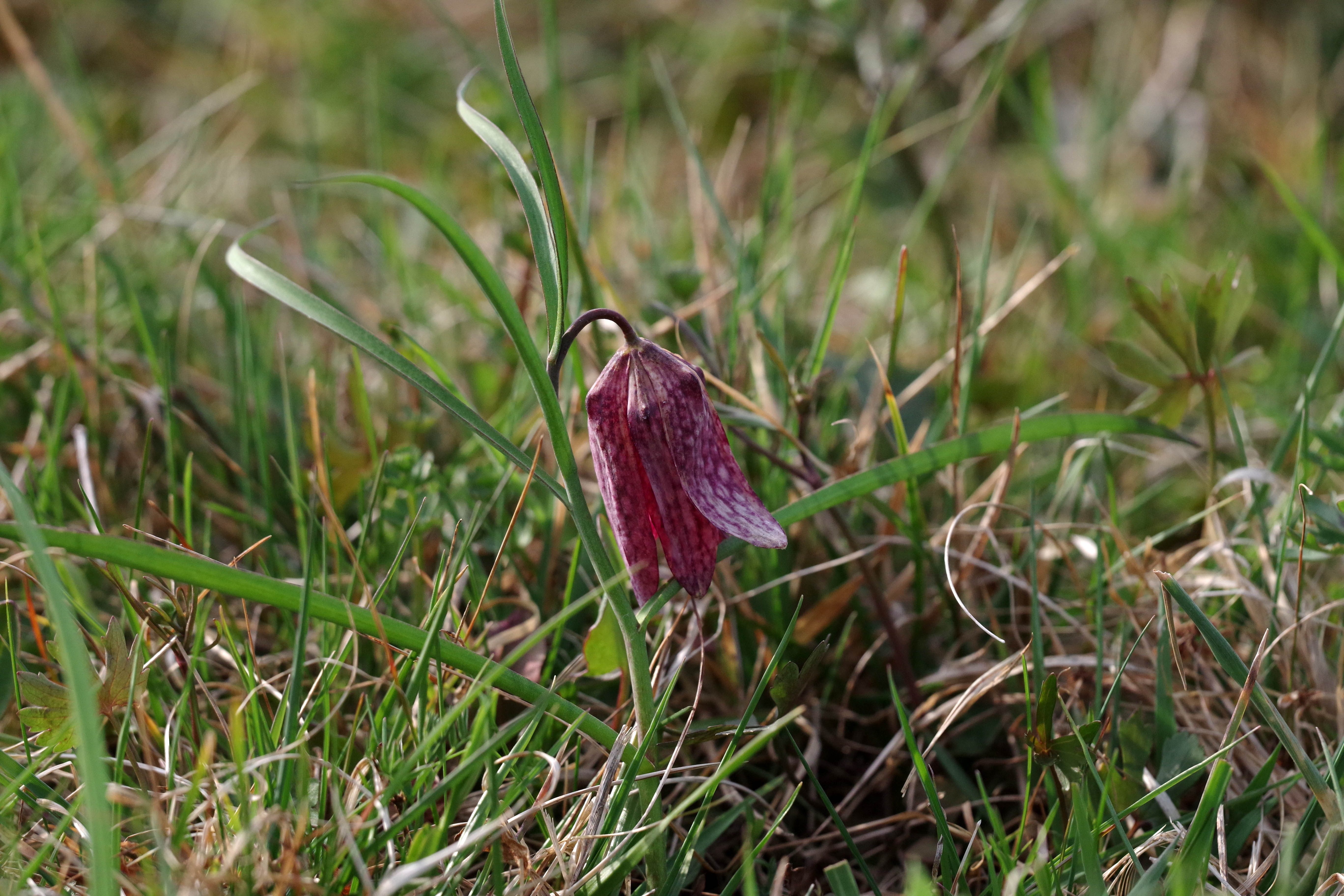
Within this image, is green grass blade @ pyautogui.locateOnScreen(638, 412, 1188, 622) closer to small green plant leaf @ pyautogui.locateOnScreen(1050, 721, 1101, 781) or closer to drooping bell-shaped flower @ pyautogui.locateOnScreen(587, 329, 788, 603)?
drooping bell-shaped flower @ pyautogui.locateOnScreen(587, 329, 788, 603)

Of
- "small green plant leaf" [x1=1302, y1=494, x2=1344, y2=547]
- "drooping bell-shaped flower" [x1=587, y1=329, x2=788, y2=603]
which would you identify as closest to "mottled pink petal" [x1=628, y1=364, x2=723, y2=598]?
"drooping bell-shaped flower" [x1=587, y1=329, x2=788, y2=603]

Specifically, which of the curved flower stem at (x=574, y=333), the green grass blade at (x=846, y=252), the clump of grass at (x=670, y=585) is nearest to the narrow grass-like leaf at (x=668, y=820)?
the clump of grass at (x=670, y=585)

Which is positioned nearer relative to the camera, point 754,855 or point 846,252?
point 754,855

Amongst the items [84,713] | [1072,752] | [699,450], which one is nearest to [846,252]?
[699,450]

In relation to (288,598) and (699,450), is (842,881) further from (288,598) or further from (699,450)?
(288,598)

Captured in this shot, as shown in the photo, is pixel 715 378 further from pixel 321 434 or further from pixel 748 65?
pixel 748 65

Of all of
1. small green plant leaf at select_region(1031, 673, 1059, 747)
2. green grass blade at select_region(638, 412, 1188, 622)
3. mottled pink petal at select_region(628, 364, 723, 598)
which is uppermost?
mottled pink petal at select_region(628, 364, 723, 598)

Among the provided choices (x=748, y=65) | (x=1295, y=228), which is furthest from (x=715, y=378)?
(x=748, y=65)
